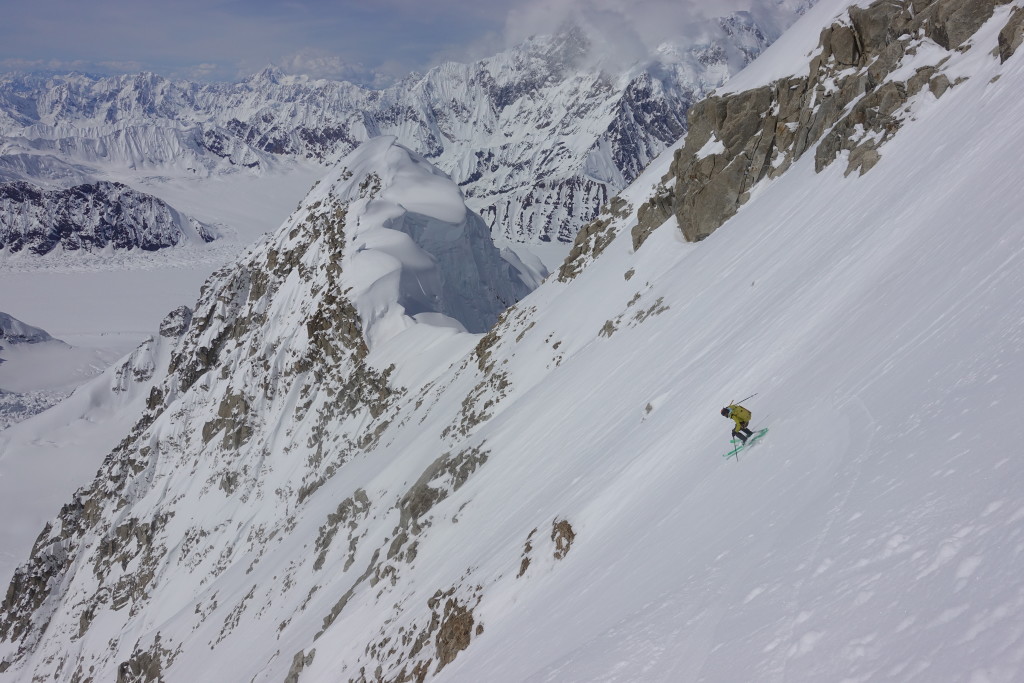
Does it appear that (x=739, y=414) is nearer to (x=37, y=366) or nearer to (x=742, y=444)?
(x=742, y=444)

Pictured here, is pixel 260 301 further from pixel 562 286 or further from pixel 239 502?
pixel 562 286

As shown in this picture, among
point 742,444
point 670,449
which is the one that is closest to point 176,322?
point 670,449

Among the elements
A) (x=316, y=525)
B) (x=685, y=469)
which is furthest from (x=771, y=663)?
(x=316, y=525)

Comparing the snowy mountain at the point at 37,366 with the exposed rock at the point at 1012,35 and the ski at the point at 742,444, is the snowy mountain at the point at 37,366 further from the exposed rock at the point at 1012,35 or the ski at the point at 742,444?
the exposed rock at the point at 1012,35

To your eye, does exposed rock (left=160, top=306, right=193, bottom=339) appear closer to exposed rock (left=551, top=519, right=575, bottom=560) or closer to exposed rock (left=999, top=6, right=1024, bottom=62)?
exposed rock (left=551, top=519, right=575, bottom=560)

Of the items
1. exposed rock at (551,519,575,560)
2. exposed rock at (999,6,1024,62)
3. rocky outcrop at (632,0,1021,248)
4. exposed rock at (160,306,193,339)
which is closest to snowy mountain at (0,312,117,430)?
exposed rock at (160,306,193,339)
